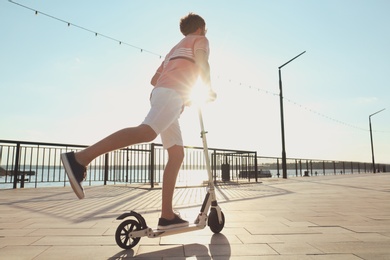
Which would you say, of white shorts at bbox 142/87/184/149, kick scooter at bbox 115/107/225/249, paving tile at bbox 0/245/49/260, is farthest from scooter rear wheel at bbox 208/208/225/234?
paving tile at bbox 0/245/49/260

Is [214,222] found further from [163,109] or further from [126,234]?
[163,109]

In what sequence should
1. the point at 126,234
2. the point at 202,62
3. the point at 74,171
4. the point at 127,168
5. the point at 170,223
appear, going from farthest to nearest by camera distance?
1. the point at 127,168
2. the point at 202,62
3. the point at 170,223
4. the point at 126,234
5. the point at 74,171

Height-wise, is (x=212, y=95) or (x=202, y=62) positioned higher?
(x=202, y=62)

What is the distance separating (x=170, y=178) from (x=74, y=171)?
77 cm

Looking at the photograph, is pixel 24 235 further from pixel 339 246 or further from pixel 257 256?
pixel 339 246

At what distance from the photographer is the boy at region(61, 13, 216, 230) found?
6.44ft

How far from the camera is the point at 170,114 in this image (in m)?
2.21

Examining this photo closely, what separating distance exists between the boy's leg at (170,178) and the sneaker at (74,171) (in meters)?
0.67

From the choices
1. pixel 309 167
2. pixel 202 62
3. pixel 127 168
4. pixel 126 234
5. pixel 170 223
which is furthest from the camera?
pixel 309 167

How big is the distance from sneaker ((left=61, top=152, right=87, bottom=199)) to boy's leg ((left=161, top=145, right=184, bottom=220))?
67cm

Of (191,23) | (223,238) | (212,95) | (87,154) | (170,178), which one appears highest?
(191,23)

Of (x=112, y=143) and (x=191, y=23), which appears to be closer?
(x=112, y=143)

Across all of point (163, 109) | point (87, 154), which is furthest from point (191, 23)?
point (87, 154)

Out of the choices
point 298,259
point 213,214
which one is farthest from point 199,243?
point 298,259
